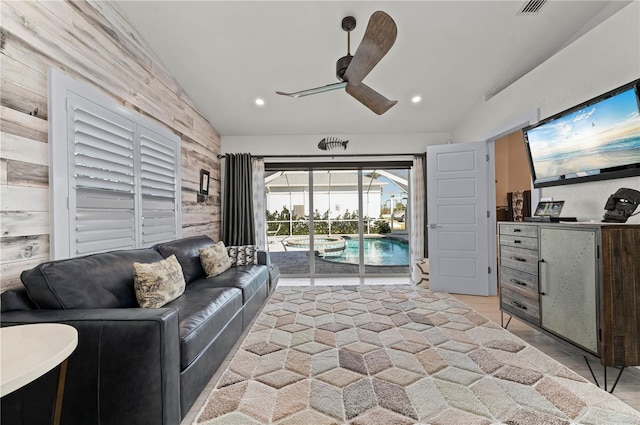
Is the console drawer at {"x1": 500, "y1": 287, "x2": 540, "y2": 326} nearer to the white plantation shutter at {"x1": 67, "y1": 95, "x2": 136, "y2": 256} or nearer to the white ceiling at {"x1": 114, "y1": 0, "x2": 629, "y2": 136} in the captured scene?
the white ceiling at {"x1": 114, "y1": 0, "x2": 629, "y2": 136}

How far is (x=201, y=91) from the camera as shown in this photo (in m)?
3.80

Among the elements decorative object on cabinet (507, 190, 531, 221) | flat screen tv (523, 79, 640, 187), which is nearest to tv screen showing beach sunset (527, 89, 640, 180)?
flat screen tv (523, 79, 640, 187)

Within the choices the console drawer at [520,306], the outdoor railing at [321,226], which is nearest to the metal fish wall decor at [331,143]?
the outdoor railing at [321,226]

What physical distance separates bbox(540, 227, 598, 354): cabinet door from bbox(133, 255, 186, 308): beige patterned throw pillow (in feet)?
9.43

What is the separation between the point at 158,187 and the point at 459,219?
12.5ft

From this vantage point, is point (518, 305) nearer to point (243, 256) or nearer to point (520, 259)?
point (520, 259)

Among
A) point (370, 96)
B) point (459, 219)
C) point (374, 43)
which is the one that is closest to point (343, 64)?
point (370, 96)

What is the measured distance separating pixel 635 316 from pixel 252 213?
431 cm

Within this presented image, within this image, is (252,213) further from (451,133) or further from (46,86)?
(451,133)

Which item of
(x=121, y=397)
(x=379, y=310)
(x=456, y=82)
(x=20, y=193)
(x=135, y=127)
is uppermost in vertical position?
(x=456, y=82)

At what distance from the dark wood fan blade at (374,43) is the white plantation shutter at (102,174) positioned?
6.26ft

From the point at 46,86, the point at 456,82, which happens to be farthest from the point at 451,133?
the point at 46,86

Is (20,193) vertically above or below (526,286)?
above

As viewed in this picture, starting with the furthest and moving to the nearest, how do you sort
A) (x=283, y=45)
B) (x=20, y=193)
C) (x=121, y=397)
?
(x=283, y=45)
(x=20, y=193)
(x=121, y=397)
